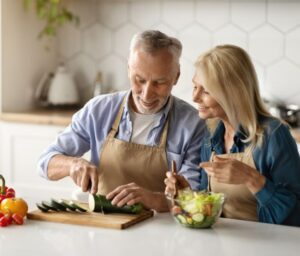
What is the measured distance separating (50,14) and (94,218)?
7.58ft

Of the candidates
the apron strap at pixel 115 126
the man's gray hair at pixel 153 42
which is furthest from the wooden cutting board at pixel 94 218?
the man's gray hair at pixel 153 42

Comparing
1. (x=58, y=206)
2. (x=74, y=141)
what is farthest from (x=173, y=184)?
(x=74, y=141)

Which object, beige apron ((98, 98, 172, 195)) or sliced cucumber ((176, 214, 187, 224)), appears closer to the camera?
sliced cucumber ((176, 214, 187, 224))

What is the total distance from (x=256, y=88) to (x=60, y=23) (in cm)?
213

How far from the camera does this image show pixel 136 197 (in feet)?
7.47

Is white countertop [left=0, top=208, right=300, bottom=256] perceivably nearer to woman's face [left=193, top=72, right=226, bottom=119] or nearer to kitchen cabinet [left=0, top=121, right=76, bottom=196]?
woman's face [left=193, top=72, right=226, bottom=119]

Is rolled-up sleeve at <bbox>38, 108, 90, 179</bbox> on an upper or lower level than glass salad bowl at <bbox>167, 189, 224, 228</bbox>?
upper

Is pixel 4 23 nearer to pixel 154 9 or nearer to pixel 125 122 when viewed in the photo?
pixel 154 9

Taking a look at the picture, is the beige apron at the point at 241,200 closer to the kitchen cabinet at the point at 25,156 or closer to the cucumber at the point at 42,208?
the cucumber at the point at 42,208

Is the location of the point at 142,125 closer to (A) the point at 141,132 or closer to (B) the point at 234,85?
(A) the point at 141,132

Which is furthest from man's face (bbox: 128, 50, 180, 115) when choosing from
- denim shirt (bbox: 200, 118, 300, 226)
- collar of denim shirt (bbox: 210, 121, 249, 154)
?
denim shirt (bbox: 200, 118, 300, 226)

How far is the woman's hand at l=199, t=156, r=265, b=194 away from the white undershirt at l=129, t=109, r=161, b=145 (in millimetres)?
529

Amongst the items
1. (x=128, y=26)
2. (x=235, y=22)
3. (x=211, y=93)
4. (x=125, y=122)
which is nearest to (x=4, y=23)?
(x=128, y=26)

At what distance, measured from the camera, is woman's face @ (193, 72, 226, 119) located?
2387mm
